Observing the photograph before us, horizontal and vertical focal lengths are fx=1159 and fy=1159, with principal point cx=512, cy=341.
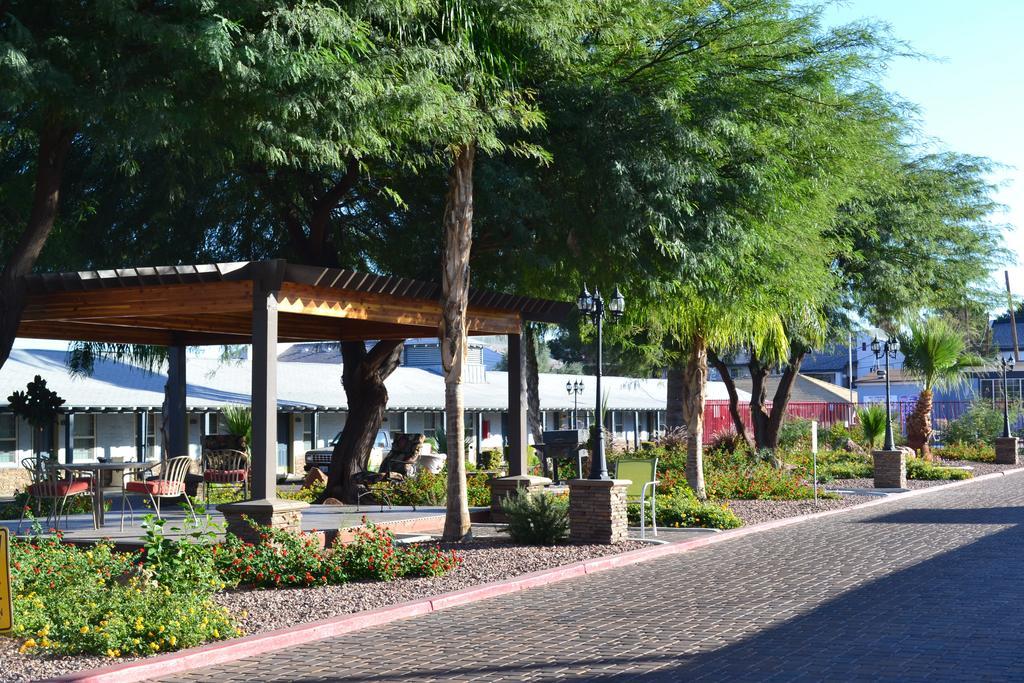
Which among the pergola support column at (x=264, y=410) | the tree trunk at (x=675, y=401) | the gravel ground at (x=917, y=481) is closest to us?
the pergola support column at (x=264, y=410)

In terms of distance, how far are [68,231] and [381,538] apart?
11.6m

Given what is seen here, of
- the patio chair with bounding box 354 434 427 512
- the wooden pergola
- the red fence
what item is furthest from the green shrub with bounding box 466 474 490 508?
the red fence

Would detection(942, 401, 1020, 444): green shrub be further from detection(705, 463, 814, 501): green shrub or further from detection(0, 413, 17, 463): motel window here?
detection(0, 413, 17, 463): motel window

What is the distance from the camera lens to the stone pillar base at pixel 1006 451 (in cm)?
4059

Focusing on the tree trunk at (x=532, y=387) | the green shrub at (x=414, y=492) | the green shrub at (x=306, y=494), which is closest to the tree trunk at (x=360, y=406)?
the green shrub at (x=306, y=494)

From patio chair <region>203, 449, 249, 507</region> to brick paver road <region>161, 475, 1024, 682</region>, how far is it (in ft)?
25.8

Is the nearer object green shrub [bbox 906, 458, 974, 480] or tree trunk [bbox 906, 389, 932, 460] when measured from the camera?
green shrub [bbox 906, 458, 974, 480]

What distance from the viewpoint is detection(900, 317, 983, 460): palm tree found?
3634 cm

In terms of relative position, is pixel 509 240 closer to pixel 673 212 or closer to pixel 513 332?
pixel 513 332

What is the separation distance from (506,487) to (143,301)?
660cm

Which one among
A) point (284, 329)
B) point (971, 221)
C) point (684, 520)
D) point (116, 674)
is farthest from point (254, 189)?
point (971, 221)

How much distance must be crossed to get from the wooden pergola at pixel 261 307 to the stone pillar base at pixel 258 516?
26 centimetres

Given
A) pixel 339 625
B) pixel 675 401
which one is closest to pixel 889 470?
pixel 675 401

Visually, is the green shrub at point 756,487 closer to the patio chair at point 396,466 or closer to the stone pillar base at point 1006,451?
the patio chair at point 396,466
